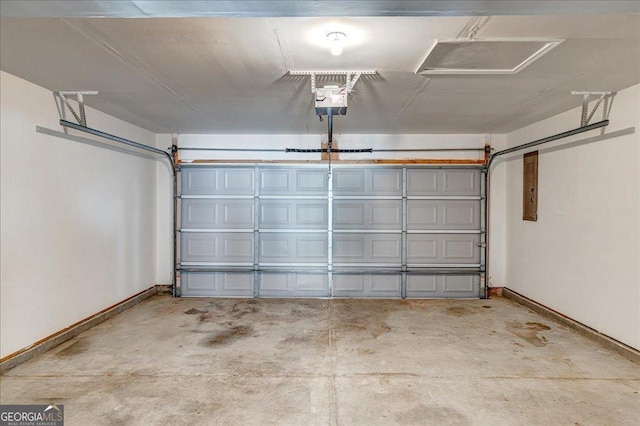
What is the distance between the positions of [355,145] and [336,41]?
3.42 metres

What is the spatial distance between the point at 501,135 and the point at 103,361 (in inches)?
240

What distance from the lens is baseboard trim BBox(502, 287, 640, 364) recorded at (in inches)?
130

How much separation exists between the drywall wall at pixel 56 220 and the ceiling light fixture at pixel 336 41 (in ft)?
9.23

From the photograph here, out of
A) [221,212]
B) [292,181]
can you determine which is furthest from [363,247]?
[221,212]

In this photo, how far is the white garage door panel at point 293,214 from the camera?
18.7 ft

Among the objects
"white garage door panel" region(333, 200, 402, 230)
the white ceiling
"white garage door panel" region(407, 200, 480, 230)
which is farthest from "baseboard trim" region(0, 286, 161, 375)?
"white garage door panel" region(407, 200, 480, 230)

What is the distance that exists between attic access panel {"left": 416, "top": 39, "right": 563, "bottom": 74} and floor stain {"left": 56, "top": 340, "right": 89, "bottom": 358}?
411 cm

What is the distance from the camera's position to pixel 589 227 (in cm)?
385

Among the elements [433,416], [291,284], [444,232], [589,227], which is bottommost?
[433,416]

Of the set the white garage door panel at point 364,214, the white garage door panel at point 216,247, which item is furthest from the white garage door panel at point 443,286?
the white garage door panel at point 216,247

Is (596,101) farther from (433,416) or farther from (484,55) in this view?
(433,416)

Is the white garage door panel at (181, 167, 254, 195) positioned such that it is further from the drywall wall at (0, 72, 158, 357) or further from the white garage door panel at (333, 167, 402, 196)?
the white garage door panel at (333, 167, 402, 196)

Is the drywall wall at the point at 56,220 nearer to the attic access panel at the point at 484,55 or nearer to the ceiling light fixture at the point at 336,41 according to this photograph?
the ceiling light fixture at the point at 336,41

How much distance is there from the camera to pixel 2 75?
9.65 ft
